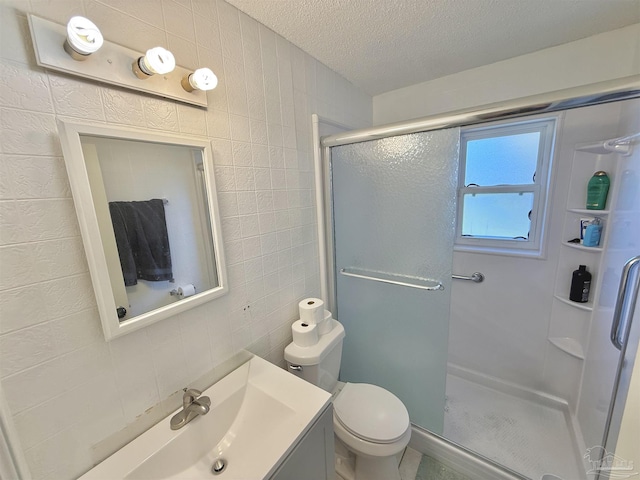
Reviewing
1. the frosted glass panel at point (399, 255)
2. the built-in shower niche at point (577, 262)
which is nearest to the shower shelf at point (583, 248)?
the built-in shower niche at point (577, 262)

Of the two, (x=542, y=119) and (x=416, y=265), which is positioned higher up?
(x=542, y=119)

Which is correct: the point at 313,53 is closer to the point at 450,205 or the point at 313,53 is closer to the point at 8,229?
the point at 450,205

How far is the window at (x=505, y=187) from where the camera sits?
5.29 feet

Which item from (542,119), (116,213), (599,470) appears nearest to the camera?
(116,213)

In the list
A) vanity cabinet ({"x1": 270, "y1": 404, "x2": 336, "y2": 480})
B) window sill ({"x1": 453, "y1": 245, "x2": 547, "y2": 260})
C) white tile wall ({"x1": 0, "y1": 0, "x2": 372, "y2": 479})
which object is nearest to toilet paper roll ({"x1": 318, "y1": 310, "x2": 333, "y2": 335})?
white tile wall ({"x1": 0, "y1": 0, "x2": 372, "y2": 479})

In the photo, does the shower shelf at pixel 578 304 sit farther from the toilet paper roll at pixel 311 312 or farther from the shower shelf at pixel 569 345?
the toilet paper roll at pixel 311 312

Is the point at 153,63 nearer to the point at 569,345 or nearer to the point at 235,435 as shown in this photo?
the point at 235,435

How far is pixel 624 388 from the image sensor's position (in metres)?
0.94

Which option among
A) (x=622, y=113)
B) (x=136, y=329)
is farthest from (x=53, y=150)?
(x=622, y=113)

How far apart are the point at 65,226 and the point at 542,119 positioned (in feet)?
7.66

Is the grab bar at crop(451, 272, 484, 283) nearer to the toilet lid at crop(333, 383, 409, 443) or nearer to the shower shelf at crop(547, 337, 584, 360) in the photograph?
the shower shelf at crop(547, 337, 584, 360)

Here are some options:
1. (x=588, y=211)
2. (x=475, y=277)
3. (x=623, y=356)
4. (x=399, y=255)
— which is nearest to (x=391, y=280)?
(x=399, y=255)

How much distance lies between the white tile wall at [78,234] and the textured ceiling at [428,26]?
4.9 inches

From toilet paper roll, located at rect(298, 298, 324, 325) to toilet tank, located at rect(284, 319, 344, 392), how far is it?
118 mm
